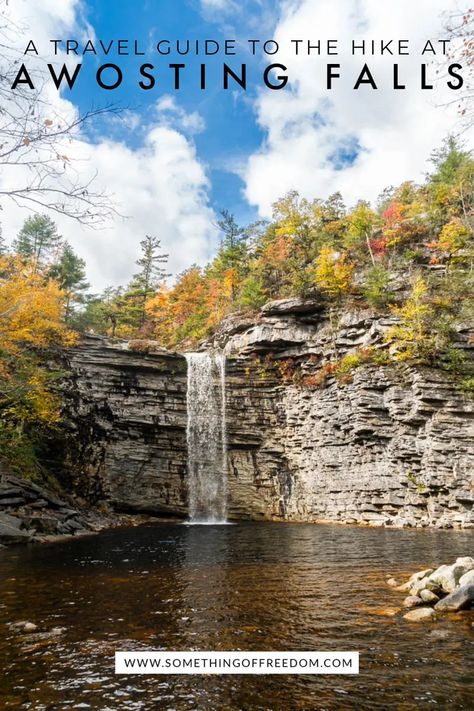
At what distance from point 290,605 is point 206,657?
2.71 meters

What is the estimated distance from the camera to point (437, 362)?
24453 millimetres

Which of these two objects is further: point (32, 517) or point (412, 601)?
point (32, 517)

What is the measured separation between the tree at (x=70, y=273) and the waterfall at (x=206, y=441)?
1950 centimetres

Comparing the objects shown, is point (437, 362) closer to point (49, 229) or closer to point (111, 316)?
point (111, 316)

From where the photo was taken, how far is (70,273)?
4453 cm

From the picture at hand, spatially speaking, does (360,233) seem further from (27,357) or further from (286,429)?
(27,357)

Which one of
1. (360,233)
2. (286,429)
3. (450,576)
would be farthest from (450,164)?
(450,576)

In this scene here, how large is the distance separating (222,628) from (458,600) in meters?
4.13

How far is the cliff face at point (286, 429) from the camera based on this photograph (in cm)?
2350

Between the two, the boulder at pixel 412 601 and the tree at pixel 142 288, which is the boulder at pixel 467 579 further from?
the tree at pixel 142 288

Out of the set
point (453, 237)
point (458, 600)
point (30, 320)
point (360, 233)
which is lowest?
point (458, 600)

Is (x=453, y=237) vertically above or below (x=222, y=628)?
above

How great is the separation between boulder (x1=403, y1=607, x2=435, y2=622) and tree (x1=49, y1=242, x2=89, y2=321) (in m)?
41.2

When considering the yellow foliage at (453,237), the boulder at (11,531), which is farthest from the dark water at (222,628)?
the yellow foliage at (453,237)
